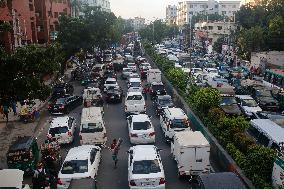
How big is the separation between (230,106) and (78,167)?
14945 mm

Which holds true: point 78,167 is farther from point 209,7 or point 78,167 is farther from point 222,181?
point 209,7

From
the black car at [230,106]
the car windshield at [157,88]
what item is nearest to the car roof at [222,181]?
the black car at [230,106]

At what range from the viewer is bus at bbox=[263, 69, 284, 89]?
3890 cm

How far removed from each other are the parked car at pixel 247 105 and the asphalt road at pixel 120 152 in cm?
657

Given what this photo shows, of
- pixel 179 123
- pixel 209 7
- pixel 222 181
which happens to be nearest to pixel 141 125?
pixel 179 123

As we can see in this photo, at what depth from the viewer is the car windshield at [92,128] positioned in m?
21.5

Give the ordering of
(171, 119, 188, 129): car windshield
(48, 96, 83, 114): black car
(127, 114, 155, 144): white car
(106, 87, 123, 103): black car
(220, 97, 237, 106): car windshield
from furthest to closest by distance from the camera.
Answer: (106, 87, 123, 103): black car → (48, 96, 83, 114): black car → (220, 97, 237, 106): car windshield → (171, 119, 188, 129): car windshield → (127, 114, 155, 144): white car

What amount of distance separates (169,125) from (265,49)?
130ft

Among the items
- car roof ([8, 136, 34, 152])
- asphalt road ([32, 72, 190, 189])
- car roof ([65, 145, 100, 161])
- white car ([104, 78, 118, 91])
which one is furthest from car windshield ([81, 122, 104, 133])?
white car ([104, 78, 118, 91])

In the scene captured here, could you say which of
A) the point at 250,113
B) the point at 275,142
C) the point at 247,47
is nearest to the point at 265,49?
the point at 247,47

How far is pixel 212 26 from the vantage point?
9825cm

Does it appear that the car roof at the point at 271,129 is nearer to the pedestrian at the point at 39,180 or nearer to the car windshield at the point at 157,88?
the pedestrian at the point at 39,180

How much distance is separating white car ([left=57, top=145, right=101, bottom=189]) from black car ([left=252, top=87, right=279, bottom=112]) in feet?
57.3

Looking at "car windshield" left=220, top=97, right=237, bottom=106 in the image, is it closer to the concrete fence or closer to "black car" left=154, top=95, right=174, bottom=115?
the concrete fence
